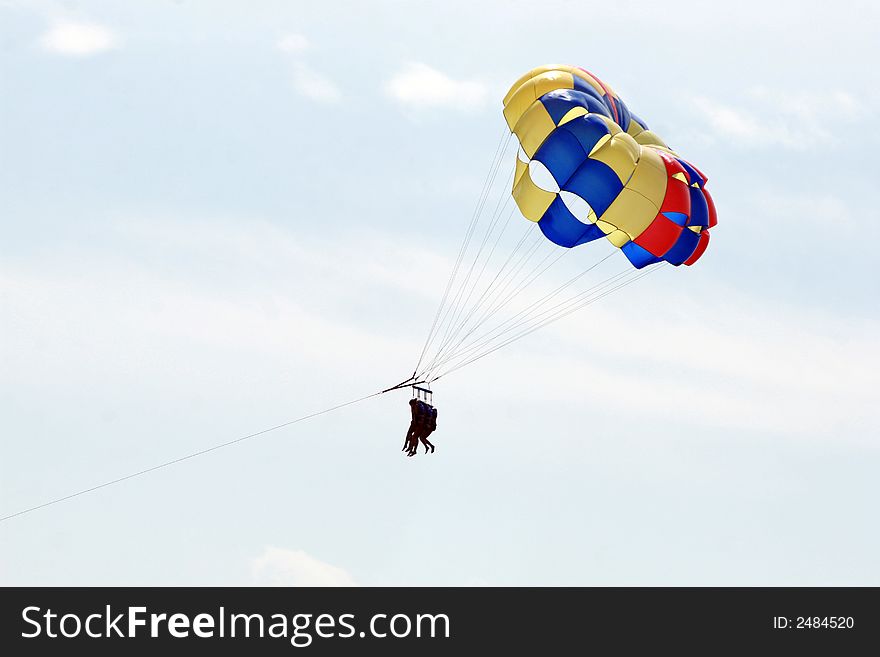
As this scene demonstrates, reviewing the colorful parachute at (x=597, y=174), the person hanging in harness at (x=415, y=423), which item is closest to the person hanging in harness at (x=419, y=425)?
the person hanging in harness at (x=415, y=423)

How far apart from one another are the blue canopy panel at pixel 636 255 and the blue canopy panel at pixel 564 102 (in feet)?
10.7

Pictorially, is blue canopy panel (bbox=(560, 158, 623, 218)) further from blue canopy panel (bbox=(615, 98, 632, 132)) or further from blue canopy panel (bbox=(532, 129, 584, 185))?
blue canopy panel (bbox=(615, 98, 632, 132))

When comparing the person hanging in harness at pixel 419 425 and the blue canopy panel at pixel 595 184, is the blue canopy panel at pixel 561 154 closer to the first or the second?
the blue canopy panel at pixel 595 184

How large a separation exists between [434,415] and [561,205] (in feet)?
15.7

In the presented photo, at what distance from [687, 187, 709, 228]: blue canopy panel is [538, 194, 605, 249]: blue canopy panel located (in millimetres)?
2035

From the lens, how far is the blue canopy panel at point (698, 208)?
105 feet

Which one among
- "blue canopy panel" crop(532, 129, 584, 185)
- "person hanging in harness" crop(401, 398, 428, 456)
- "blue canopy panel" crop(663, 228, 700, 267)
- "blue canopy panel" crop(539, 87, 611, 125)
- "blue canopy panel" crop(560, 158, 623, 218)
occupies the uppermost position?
"blue canopy panel" crop(539, 87, 611, 125)

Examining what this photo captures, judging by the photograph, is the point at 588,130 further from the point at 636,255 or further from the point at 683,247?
the point at 636,255

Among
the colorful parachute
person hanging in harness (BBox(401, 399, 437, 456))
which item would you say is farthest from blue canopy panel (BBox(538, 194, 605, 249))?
person hanging in harness (BBox(401, 399, 437, 456))

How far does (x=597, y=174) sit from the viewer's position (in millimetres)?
30953

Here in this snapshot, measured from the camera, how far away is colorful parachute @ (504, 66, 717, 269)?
30922mm
